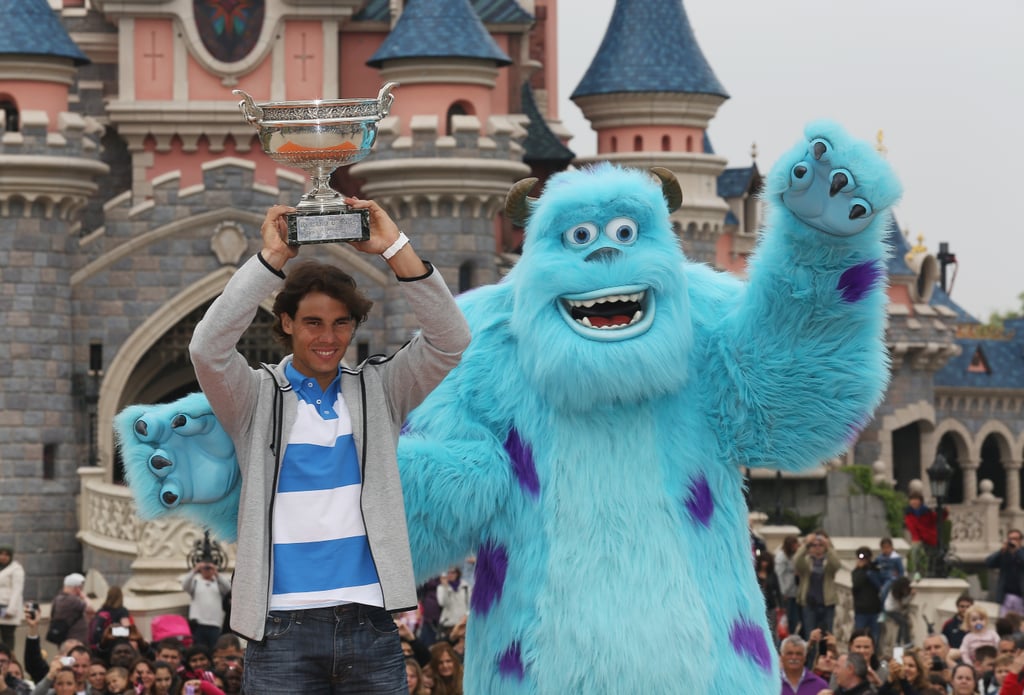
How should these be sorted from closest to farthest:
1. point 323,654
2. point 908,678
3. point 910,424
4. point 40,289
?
1. point 323,654
2. point 908,678
3. point 40,289
4. point 910,424

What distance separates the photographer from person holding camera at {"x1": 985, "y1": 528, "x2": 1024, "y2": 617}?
16281 millimetres

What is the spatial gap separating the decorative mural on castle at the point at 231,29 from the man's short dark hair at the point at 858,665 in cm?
1557

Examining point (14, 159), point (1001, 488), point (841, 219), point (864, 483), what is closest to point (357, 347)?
point (14, 159)

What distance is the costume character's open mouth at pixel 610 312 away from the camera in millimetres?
6480

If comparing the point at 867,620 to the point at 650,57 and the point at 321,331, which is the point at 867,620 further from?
the point at 650,57

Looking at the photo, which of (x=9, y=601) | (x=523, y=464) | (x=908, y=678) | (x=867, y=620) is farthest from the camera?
(x=9, y=601)

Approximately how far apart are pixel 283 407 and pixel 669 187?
4.83ft

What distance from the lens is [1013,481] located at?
37.1 meters

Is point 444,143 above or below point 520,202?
above

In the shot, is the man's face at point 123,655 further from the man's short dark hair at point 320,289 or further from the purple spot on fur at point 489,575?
the man's short dark hair at point 320,289

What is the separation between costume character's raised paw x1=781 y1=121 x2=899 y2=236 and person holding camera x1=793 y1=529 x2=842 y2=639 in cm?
977

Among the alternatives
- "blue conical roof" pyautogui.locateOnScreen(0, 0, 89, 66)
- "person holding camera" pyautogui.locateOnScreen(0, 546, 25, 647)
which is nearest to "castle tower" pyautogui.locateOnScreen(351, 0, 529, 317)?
"blue conical roof" pyautogui.locateOnScreen(0, 0, 89, 66)

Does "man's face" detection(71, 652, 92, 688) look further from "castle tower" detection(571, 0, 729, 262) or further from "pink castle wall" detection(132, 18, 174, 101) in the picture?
"castle tower" detection(571, 0, 729, 262)

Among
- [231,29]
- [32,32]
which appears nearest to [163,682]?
[32,32]
